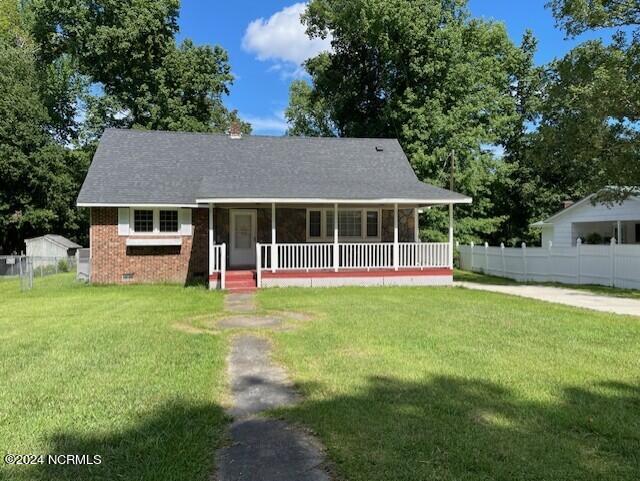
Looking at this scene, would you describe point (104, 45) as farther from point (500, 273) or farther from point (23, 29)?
point (500, 273)

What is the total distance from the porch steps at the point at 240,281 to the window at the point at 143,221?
3.55 m

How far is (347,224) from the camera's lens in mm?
18938

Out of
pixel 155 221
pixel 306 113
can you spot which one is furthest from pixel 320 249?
pixel 306 113

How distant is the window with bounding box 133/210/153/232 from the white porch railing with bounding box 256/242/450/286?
3.94 metres

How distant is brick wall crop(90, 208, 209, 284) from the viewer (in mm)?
17328

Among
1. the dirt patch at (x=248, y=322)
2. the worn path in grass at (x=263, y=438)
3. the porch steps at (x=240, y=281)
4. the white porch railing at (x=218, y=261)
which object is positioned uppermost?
the white porch railing at (x=218, y=261)

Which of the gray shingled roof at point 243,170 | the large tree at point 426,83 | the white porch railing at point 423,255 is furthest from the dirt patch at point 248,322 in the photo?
the large tree at point 426,83

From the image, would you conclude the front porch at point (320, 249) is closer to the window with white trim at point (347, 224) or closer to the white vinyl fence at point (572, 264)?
the window with white trim at point (347, 224)

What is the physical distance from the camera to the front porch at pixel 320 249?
1614cm

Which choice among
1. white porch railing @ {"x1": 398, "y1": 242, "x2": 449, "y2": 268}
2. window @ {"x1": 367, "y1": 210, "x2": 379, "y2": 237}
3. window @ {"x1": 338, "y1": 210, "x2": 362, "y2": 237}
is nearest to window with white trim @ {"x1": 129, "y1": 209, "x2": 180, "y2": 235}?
window @ {"x1": 338, "y1": 210, "x2": 362, "y2": 237}

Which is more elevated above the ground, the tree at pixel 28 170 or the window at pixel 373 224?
the tree at pixel 28 170

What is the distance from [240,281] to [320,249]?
2.72 meters

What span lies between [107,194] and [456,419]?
15.3 metres

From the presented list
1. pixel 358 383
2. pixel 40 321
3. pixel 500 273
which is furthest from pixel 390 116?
pixel 358 383
